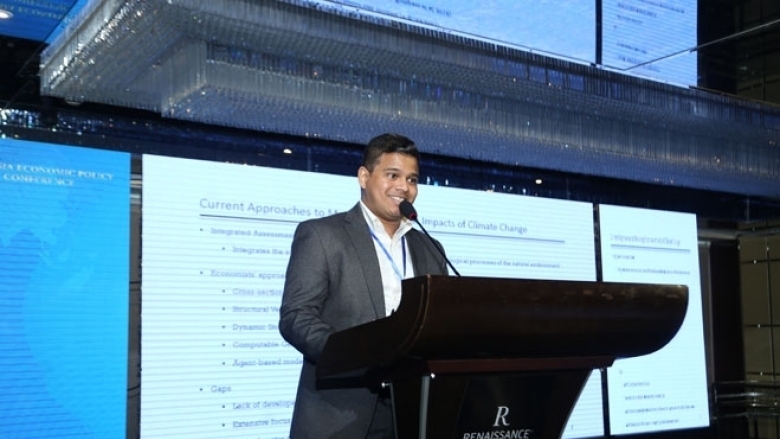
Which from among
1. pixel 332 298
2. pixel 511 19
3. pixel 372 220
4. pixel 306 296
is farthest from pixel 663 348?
pixel 306 296

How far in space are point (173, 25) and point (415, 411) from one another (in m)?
1.88

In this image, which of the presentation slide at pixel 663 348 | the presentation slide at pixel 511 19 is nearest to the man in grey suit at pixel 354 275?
the presentation slide at pixel 511 19

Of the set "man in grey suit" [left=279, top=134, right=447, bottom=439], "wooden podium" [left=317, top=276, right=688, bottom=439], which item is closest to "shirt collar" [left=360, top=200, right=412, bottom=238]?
"man in grey suit" [left=279, top=134, right=447, bottom=439]

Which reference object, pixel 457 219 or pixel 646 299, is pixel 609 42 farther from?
pixel 646 299

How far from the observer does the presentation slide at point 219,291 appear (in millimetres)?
3592

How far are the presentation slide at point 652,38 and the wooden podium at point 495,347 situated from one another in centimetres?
241

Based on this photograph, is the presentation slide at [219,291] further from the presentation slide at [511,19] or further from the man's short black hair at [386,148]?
the man's short black hair at [386,148]

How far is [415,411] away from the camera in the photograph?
175 centimetres

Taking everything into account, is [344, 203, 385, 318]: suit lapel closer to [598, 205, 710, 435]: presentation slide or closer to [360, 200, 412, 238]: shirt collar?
[360, 200, 412, 238]: shirt collar

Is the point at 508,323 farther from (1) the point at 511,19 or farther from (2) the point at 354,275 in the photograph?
(1) the point at 511,19

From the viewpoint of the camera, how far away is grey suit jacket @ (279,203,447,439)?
2.12m

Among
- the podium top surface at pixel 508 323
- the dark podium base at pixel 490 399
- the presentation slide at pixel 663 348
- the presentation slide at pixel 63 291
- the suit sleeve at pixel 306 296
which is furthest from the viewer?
the presentation slide at pixel 663 348

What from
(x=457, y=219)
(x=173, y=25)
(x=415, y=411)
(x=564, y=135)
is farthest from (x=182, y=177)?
(x=415, y=411)

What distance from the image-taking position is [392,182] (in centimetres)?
223
